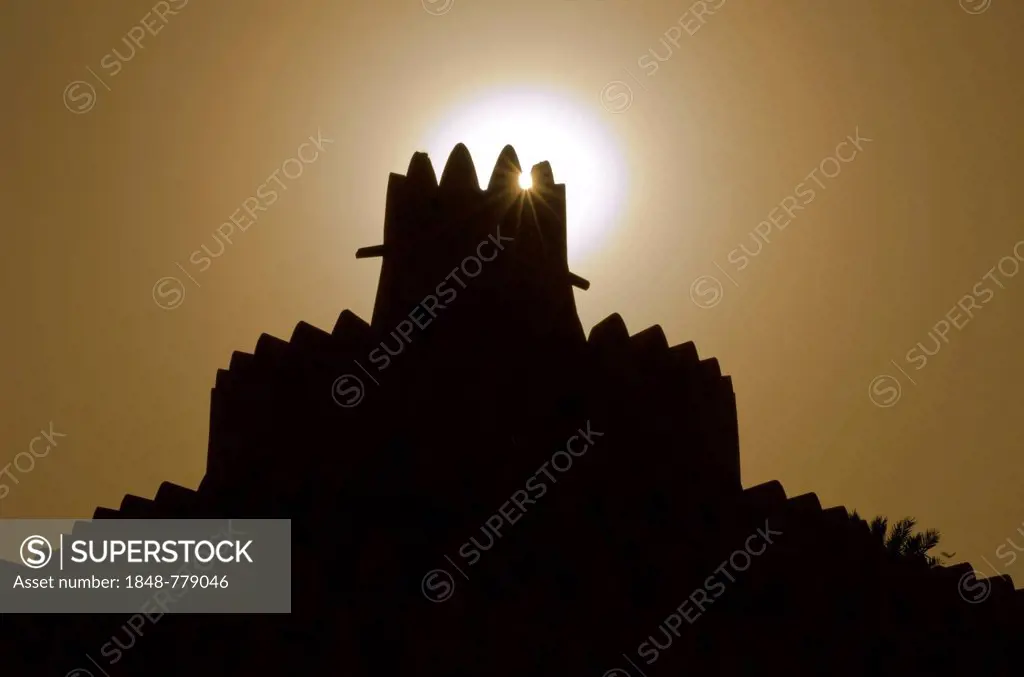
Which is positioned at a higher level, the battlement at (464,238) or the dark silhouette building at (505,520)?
the battlement at (464,238)

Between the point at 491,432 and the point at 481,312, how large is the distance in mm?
1955

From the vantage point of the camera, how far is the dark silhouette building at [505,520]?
10.5 metres

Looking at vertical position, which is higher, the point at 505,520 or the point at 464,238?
the point at 464,238

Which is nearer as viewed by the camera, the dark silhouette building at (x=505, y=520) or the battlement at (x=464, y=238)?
the dark silhouette building at (x=505, y=520)

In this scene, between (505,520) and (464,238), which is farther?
(464,238)

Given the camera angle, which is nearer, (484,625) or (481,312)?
(484,625)

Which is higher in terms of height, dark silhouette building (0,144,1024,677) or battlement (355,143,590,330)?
battlement (355,143,590,330)

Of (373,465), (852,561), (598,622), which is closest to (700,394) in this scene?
(852,561)

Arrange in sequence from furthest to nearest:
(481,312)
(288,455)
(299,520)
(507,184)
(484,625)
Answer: (507,184) < (481,312) < (288,455) < (299,520) < (484,625)

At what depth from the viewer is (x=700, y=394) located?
46.0ft

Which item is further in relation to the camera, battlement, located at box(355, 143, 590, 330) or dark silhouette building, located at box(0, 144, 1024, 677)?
battlement, located at box(355, 143, 590, 330)

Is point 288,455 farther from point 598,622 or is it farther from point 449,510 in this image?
point 598,622

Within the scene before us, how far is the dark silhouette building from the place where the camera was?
415 inches

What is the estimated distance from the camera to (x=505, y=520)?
454 inches
